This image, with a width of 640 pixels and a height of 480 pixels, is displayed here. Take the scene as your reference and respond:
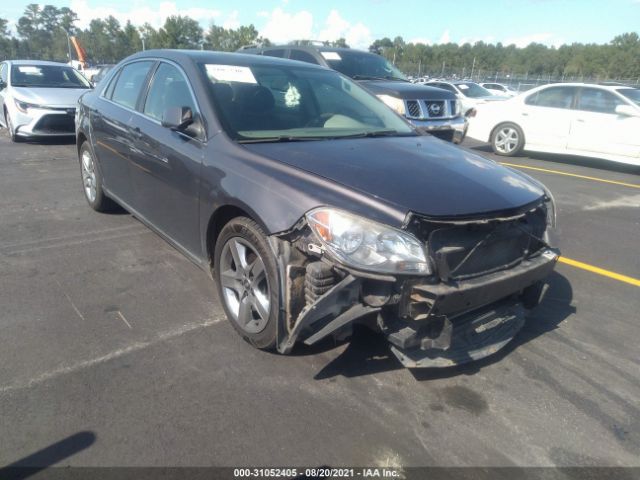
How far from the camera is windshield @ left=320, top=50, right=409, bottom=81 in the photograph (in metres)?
9.48

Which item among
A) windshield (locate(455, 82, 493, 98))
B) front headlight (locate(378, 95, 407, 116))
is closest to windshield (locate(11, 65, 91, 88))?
front headlight (locate(378, 95, 407, 116))

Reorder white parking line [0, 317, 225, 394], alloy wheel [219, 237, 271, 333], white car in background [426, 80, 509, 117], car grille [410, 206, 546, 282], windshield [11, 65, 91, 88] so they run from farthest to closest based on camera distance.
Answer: white car in background [426, 80, 509, 117] < windshield [11, 65, 91, 88] < alloy wheel [219, 237, 271, 333] < white parking line [0, 317, 225, 394] < car grille [410, 206, 546, 282]

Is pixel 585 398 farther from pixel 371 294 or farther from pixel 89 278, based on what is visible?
pixel 89 278

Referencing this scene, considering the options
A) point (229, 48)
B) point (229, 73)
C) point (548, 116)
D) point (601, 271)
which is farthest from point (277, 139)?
point (229, 48)

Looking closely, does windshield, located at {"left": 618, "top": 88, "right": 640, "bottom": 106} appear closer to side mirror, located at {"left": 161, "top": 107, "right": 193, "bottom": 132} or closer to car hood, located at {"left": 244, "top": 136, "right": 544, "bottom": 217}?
car hood, located at {"left": 244, "top": 136, "right": 544, "bottom": 217}

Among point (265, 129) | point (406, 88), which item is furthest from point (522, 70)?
point (265, 129)

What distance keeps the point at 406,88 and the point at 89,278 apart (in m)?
6.76

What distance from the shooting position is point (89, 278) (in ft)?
12.6

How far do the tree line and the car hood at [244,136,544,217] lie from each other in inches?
2153

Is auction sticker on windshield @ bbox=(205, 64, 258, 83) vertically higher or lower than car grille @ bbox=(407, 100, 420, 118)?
higher

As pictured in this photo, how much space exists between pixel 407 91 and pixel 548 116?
3.44m

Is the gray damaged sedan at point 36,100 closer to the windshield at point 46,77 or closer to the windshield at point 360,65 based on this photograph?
the windshield at point 46,77

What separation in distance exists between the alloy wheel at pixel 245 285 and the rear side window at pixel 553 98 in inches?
360

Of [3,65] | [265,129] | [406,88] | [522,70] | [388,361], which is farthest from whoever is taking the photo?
[522,70]
